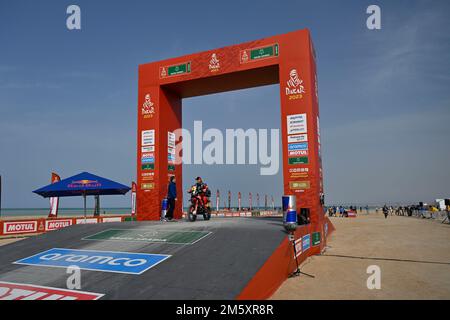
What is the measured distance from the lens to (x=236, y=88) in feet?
47.9

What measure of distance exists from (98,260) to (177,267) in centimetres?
189

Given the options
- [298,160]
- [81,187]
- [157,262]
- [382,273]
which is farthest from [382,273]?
[81,187]

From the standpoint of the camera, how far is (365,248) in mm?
11789

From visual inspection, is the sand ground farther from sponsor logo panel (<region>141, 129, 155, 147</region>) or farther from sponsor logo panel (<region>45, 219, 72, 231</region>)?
sponsor logo panel (<region>45, 219, 72, 231</region>)

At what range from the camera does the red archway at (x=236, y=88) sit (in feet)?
36.6

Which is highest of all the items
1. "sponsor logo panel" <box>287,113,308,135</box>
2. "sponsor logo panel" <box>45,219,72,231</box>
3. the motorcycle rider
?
"sponsor logo panel" <box>287,113,308,135</box>

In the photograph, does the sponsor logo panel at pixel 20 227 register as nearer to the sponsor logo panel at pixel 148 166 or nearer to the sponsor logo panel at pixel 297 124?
the sponsor logo panel at pixel 148 166

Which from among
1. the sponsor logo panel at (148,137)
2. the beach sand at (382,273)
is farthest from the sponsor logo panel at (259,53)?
the beach sand at (382,273)

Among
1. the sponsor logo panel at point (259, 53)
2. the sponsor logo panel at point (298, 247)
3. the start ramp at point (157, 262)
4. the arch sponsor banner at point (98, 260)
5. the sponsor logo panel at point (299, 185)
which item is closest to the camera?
the start ramp at point (157, 262)

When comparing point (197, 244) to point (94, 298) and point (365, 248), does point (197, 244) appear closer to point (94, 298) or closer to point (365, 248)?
point (94, 298)

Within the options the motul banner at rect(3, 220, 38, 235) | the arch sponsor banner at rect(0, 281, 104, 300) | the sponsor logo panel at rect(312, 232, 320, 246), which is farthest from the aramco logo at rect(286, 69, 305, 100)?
the motul banner at rect(3, 220, 38, 235)

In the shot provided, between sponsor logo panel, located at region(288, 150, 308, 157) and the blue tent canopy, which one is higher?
sponsor logo panel, located at region(288, 150, 308, 157)

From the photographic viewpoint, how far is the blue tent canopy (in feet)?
48.8
